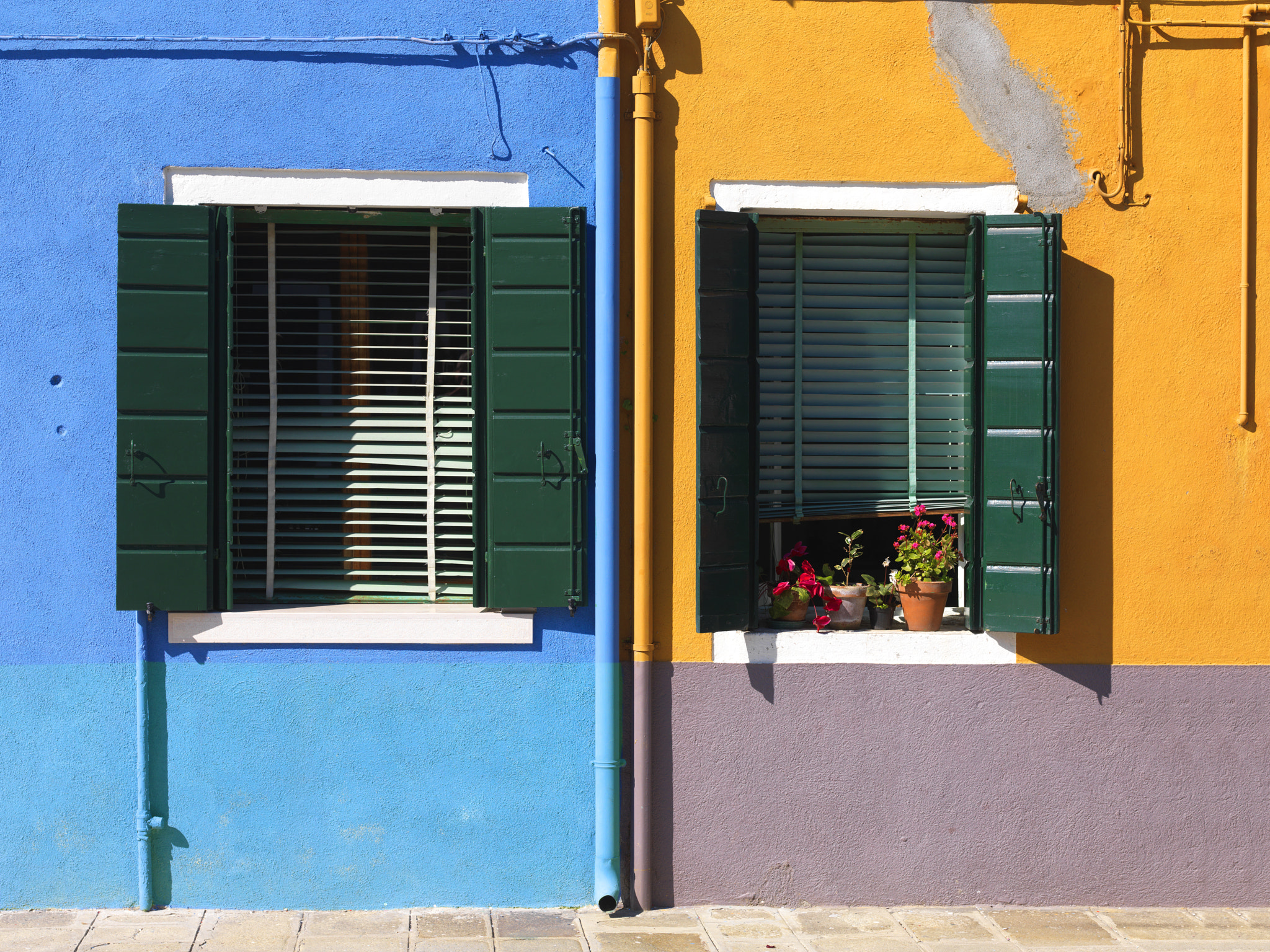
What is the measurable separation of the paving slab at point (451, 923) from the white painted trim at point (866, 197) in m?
2.87

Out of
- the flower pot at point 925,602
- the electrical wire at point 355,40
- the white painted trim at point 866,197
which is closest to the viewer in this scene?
the electrical wire at point 355,40

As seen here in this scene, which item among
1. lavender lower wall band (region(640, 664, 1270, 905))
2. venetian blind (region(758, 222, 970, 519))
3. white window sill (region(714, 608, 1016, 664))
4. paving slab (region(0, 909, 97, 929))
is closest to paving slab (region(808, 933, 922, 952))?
lavender lower wall band (region(640, 664, 1270, 905))

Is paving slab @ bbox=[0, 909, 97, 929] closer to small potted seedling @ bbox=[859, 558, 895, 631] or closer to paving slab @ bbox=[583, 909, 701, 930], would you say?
paving slab @ bbox=[583, 909, 701, 930]

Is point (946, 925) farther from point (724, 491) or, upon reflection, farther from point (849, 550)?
point (724, 491)

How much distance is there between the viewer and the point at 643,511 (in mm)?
4184

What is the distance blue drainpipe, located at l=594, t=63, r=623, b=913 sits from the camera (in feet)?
13.7

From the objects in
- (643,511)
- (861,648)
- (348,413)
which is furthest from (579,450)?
(861,648)

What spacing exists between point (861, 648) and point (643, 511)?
102 cm

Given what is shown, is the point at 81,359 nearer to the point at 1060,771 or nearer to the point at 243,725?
the point at 243,725

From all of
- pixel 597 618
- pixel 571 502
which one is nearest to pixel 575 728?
pixel 597 618

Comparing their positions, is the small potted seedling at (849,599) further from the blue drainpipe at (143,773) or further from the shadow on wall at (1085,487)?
the blue drainpipe at (143,773)

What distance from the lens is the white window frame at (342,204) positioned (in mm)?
4117

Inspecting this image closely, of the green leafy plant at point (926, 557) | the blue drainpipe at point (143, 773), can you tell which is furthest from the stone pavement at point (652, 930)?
the green leafy plant at point (926, 557)

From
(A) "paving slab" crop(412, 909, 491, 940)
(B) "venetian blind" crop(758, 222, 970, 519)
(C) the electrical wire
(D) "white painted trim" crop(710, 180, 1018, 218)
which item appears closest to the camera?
(A) "paving slab" crop(412, 909, 491, 940)
